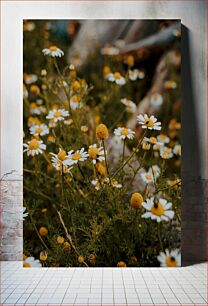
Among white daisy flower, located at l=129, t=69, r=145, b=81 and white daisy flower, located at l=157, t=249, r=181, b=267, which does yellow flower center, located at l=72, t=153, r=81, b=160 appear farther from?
white daisy flower, located at l=157, t=249, r=181, b=267

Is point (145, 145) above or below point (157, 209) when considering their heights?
above

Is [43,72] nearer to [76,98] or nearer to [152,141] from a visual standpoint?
[76,98]

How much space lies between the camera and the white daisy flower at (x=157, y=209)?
3.59m

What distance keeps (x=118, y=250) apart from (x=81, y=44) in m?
1.48

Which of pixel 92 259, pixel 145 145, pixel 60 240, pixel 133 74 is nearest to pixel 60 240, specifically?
pixel 60 240

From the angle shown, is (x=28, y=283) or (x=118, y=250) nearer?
(x=28, y=283)

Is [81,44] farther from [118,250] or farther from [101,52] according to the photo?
[118,250]

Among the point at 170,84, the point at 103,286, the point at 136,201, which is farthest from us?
the point at 170,84

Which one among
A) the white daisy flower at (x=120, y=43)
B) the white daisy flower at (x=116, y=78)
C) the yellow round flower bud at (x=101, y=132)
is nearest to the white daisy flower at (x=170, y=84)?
the white daisy flower at (x=116, y=78)

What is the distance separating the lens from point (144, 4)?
3.76m

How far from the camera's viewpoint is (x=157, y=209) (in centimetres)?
361

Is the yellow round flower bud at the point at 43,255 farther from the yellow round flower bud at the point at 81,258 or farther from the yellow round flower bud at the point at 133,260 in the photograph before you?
the yellow round flower bud at the point at 133,260

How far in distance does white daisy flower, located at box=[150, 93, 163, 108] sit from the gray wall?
A: 0.67 feet

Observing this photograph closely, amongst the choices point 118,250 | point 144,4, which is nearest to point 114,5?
point 144,4
